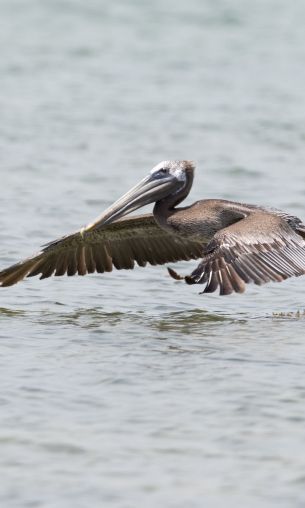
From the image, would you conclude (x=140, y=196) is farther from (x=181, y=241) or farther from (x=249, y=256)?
(x=249, y=256)

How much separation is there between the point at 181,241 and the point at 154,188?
638 mm

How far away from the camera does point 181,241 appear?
31.1 ft

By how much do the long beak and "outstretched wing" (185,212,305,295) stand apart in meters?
0.92

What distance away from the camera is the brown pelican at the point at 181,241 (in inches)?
301

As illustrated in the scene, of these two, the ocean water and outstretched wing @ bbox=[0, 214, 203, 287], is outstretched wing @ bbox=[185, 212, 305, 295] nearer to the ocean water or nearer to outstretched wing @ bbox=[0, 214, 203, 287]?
the ocean water

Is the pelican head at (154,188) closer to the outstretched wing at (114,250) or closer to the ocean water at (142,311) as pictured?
the outstretched wing at (114,250)

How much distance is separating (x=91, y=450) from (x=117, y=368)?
1463 mm

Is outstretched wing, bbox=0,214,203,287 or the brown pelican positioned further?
outstretched wing, bbox=0,214,203,287

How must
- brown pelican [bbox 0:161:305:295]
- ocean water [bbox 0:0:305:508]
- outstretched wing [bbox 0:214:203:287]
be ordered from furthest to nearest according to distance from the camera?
outstretched wing [bbox 0:214:203:287]
brown pelican [bbox 0:161:305:295]
ocean water [bbox 0:0:305:508]

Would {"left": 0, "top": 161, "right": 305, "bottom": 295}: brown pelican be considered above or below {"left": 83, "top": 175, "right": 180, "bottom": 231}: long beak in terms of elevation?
below

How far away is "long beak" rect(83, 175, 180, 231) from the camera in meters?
8.88

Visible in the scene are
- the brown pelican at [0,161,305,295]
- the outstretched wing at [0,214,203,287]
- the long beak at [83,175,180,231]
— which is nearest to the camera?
the brown pelican at [0,161,305,295]

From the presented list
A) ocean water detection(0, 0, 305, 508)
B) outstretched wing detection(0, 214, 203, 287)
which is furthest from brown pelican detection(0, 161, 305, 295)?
ocean water detection(0, 0, 305, 508)

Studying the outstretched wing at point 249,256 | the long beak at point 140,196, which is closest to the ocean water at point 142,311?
the outstretched wing at point 249,256
